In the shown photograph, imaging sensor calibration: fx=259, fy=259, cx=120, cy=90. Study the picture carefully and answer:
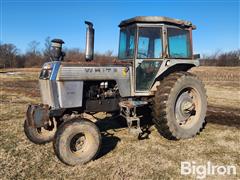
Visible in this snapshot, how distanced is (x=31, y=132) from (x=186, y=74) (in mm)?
3847

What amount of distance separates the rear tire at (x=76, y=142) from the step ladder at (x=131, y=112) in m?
1.05

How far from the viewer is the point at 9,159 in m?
5.02

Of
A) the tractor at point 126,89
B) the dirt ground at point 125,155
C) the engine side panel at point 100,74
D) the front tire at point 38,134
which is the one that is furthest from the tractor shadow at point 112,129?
the front tire at point 38,134

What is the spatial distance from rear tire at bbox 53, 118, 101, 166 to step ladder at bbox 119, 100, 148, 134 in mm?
1055

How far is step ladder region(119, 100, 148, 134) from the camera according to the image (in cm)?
575

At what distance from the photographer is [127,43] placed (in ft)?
21.3

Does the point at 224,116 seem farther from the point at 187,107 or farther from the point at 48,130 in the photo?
the point at 48,130

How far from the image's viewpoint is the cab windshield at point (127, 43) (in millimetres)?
6235

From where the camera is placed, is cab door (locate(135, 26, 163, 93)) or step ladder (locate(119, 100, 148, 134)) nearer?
step ladder (locate(119, 100, 148, 134))

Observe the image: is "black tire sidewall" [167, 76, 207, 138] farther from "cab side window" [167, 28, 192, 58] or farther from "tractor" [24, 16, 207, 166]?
"cab side window" [167, 28, 192, 58]

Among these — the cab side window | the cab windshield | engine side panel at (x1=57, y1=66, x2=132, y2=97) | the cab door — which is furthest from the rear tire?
the cab side window

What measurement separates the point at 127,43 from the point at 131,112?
68.4 inches

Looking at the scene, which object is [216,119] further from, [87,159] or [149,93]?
[87,159]

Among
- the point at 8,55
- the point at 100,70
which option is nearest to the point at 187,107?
the point at 100,70
